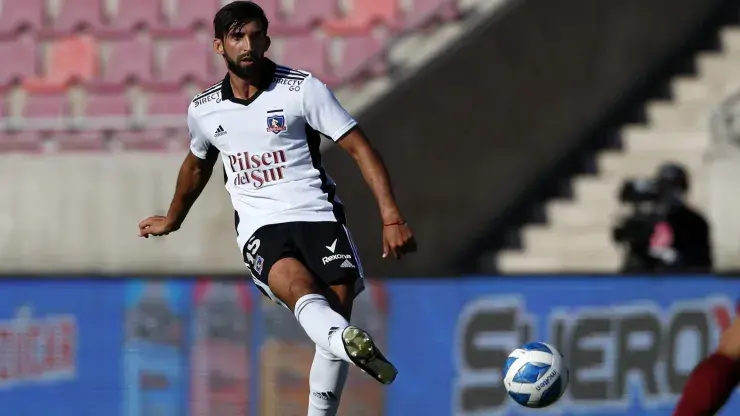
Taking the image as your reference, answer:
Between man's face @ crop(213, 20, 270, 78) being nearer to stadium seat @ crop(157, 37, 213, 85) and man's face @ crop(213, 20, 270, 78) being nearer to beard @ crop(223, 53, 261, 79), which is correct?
Result: beard @ crop(223, 53, 261, 79)

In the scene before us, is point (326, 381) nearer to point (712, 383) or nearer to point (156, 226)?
point (156, 226)

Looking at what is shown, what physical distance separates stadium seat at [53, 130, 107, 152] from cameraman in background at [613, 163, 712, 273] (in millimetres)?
3997

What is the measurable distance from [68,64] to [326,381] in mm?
7097

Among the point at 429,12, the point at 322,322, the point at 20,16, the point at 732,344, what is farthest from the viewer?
the point at 20,16

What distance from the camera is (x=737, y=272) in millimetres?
8602

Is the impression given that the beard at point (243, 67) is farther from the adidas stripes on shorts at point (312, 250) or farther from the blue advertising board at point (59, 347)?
the blue advertising board at point (59, 347)

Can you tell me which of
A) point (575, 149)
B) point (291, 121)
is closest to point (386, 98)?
point (575, 149)

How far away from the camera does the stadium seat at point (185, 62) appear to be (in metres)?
12.4

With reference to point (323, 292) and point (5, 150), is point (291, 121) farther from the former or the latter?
point (5, 150)

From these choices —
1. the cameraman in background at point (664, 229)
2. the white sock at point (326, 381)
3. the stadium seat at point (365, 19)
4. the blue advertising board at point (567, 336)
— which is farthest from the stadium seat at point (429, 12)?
the white sock at point (326, 381)

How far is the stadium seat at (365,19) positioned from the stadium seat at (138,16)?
1386 millimetres

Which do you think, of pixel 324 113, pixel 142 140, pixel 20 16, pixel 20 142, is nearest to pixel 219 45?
pixel 324 113

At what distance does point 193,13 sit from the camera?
1270 cm

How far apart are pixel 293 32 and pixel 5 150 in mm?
2374
